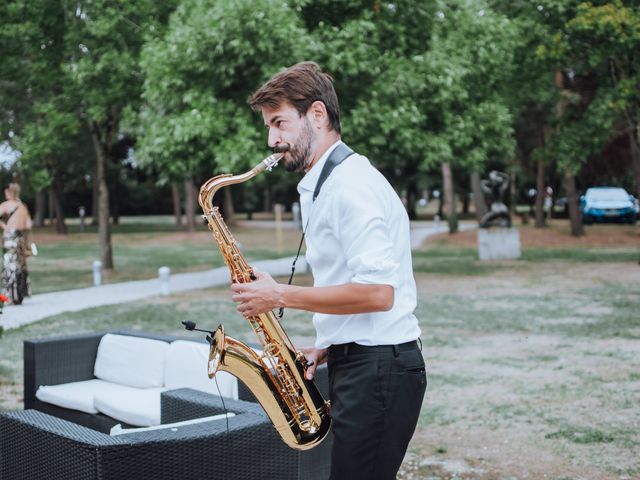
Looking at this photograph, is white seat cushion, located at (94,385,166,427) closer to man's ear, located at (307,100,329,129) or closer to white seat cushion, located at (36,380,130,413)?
white seat cushion, located at (36,380,130,413)

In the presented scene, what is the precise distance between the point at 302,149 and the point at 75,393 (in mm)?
4330

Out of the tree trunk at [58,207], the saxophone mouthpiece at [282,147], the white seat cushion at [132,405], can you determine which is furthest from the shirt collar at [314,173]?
the tree trunk at [58,207]

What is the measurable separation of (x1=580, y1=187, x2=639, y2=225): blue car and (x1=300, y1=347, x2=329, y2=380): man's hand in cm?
3967

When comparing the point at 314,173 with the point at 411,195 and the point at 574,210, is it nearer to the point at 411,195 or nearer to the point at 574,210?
the point at 574,210

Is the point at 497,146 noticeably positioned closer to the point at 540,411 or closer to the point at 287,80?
the point at 540,411

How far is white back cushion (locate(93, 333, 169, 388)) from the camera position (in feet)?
22.4

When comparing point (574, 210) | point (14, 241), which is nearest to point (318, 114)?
point (14, 241)

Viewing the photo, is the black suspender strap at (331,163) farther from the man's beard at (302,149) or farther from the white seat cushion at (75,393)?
the white seat cushion at (75,393)

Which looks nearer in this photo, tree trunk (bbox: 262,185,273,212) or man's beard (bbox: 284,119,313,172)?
man's beard (bbox: 284,119,313,172)

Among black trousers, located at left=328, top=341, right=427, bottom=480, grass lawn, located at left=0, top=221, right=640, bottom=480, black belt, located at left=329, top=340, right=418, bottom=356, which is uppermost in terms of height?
black belt, located at left=329, top=340, right=418, bottom=356

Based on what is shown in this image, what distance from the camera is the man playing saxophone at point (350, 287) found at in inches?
111

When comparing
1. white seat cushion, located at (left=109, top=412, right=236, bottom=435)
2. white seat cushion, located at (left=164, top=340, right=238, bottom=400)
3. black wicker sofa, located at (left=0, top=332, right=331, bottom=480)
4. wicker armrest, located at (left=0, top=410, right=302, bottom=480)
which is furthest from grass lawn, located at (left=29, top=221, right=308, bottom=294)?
white seat cushion, located at (left=109, top=412, right=236, bottom=435)

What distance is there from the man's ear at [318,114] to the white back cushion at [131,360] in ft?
13.3

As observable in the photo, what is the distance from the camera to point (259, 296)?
2.93 metres
